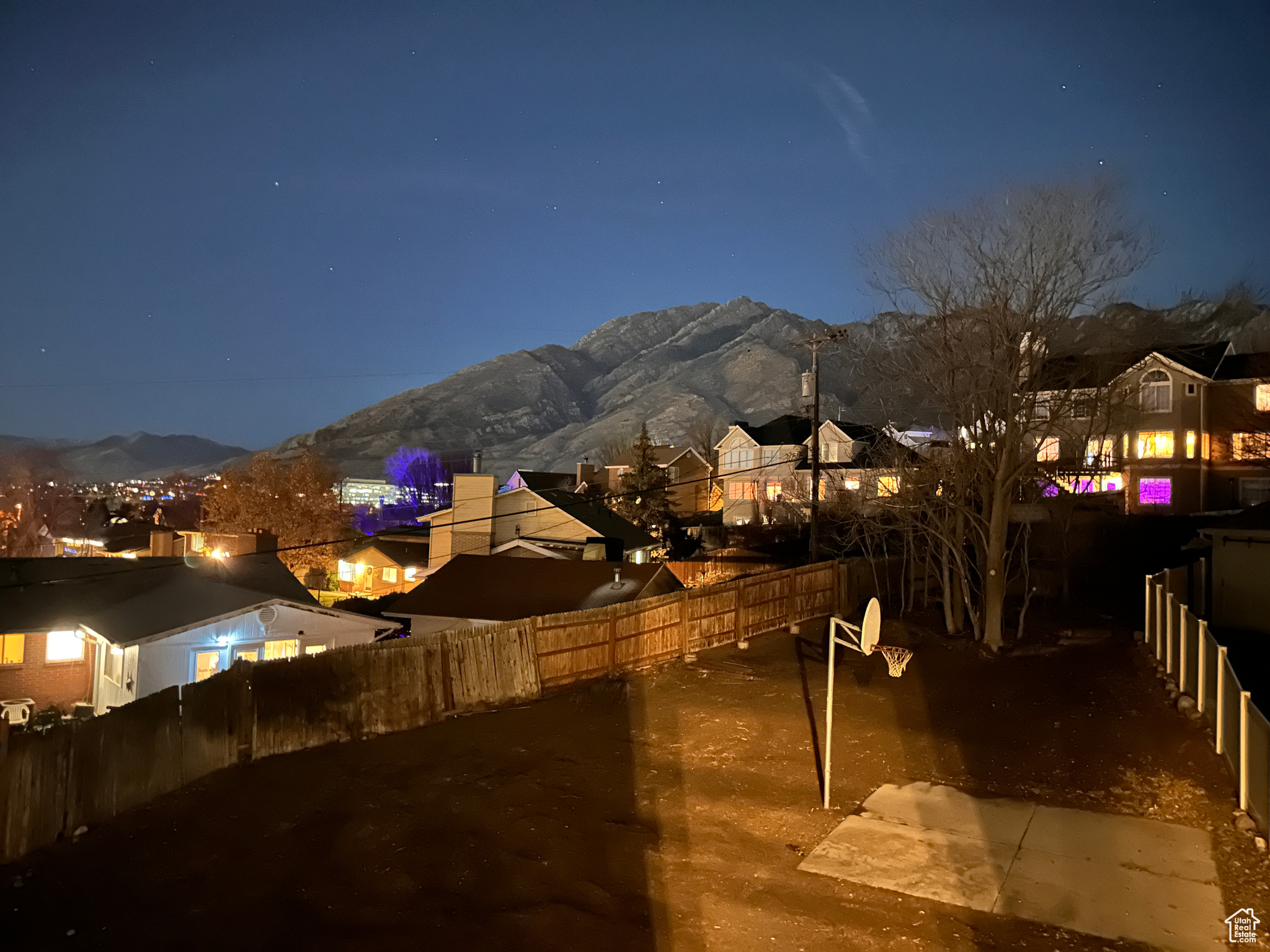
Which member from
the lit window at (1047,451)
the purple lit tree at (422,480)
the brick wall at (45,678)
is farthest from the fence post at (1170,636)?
the purple lit tree at (422,480)

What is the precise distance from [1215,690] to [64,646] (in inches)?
1008

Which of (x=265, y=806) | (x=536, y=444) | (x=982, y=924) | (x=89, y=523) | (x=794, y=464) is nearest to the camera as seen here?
(x=982, y=924)

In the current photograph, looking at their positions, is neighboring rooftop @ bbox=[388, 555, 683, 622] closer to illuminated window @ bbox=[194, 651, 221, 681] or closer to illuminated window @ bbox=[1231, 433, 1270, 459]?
illuminated window @ bbox=[194, 651, 221, 681]

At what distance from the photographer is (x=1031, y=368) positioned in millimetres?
17750

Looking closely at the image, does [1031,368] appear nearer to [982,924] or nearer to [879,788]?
[879,788]

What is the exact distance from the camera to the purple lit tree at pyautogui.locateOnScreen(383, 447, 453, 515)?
351 ft

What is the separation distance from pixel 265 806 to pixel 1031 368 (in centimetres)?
1596

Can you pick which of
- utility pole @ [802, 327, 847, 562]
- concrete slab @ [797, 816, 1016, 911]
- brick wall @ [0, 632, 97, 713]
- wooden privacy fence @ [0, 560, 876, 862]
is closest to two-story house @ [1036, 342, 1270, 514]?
utility pole @ [802, 327, 847, 562]

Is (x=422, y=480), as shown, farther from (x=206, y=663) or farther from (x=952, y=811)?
(x=952, y=811)

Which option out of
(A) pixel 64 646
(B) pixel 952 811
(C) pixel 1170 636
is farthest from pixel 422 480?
(B) pixel 952 811

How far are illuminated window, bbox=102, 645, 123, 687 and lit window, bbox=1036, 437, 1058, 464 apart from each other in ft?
70.8

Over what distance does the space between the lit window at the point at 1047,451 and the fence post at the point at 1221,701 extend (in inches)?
322

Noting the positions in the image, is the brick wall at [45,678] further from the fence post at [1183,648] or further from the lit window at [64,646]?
the fence post at [1183,648]

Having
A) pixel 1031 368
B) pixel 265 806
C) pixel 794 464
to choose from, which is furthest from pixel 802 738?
pixel 794 464
